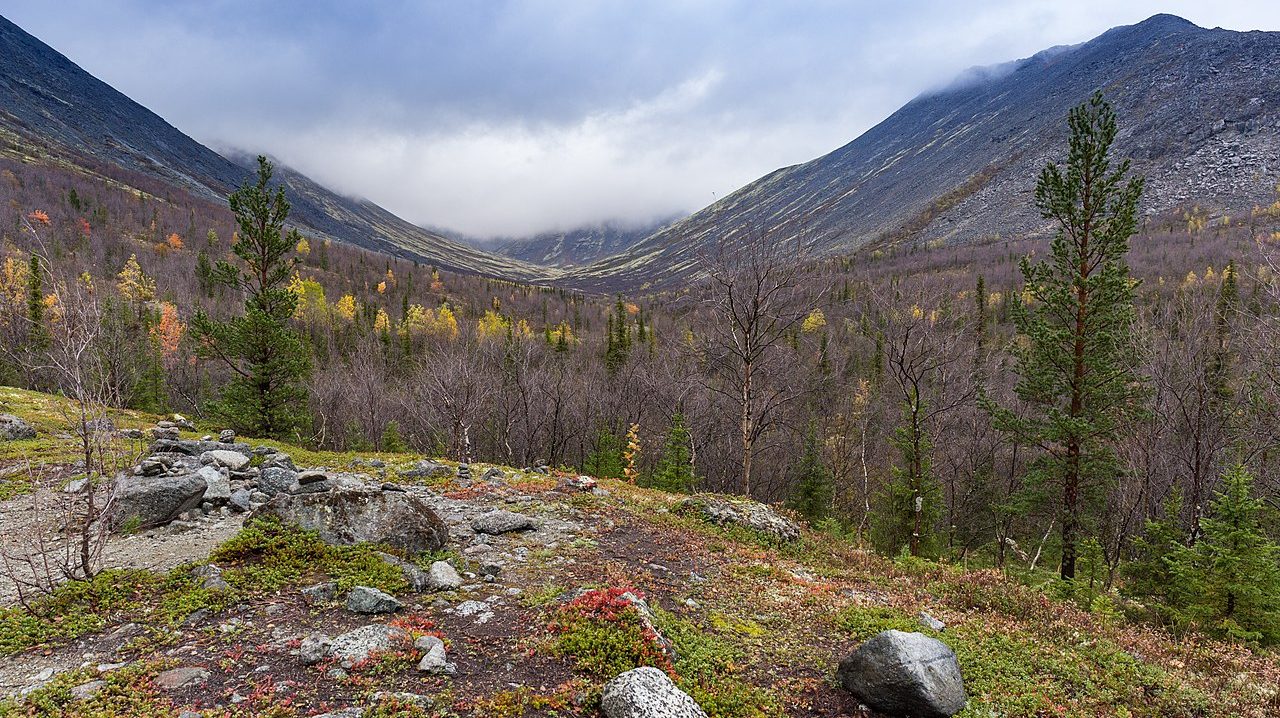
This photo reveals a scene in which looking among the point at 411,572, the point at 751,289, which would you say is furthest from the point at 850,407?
the point at 411,572

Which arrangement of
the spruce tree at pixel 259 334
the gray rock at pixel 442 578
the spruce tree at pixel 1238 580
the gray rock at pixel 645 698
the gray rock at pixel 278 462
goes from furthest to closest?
the spruce tree at pixel 259 334
the gray rock at pixel 278 462
the spruce tree at pixel 1238 580
the gray rock at pixel 442 578
the gray rock at pixel 645 698

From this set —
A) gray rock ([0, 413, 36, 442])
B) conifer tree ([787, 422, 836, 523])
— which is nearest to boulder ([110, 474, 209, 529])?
gray rock ([0, 413, 36, 442])

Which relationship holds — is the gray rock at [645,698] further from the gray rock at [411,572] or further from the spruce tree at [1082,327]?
the spruce tree at [1082,327]

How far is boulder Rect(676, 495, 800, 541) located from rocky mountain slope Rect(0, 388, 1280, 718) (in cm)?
116

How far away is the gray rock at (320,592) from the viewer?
6305 mm

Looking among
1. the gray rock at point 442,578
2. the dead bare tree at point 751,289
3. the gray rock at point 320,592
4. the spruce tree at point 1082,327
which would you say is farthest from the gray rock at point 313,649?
the spruce tree at point 1082,327

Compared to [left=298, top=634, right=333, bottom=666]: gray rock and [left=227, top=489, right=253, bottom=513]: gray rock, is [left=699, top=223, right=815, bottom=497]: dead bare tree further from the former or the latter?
[left=298, top=634, right=333, bottom=666]: gray rock

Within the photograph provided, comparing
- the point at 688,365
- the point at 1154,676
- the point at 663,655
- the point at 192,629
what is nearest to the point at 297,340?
the point at 192,629

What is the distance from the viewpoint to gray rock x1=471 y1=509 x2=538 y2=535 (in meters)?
9.94

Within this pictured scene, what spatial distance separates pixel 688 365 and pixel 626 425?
6.82 m

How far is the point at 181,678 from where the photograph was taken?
453 cm

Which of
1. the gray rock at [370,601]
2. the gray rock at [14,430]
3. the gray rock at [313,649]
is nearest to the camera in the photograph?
the gray rock at [313,649]

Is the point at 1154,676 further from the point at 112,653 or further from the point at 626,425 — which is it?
the point at 626,425

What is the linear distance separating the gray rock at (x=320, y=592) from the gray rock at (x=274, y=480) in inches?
185
